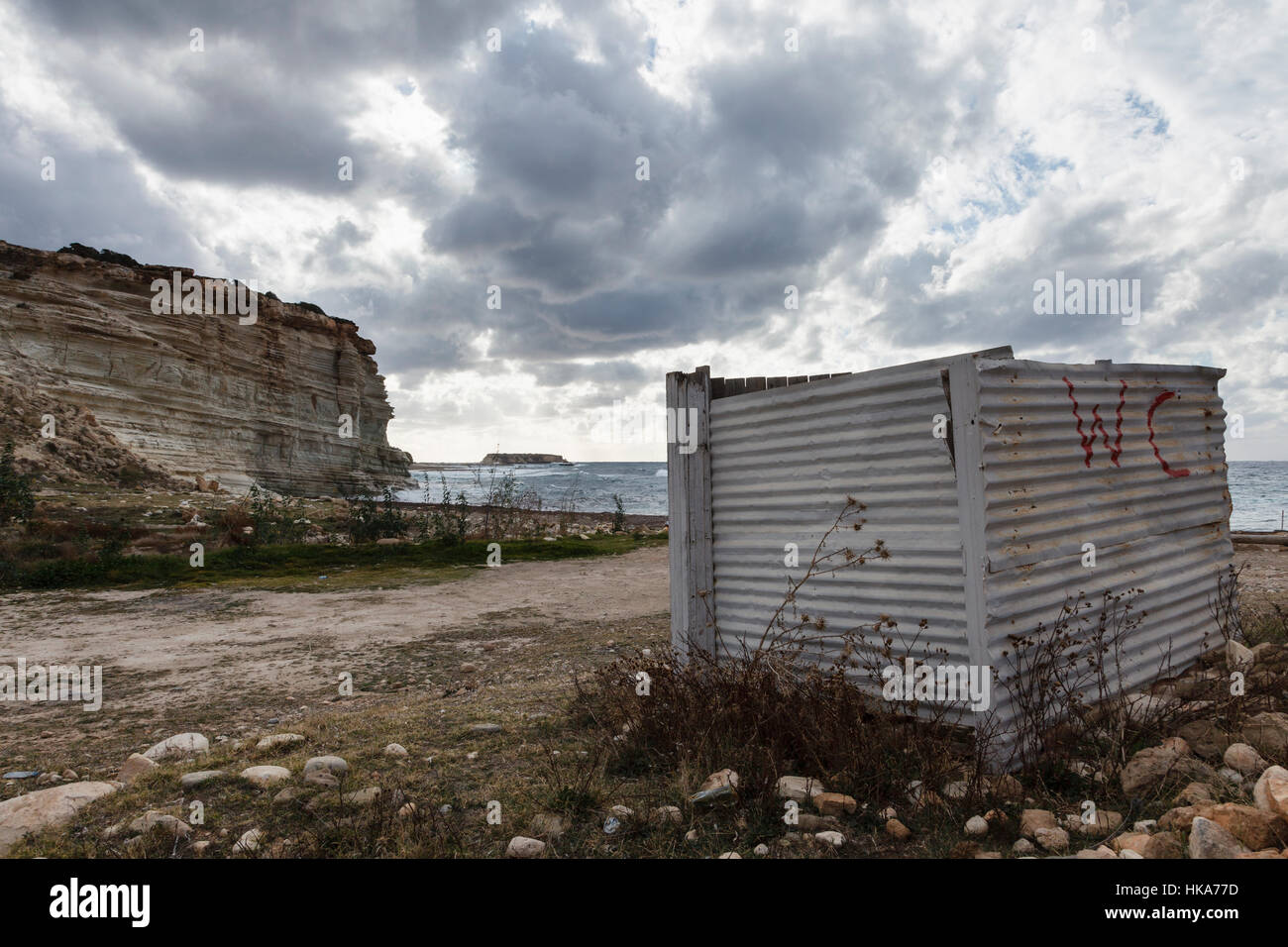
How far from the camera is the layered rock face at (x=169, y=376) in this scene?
87.1ft

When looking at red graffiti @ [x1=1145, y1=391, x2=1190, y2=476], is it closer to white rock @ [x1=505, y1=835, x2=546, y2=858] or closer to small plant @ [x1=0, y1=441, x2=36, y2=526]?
white rock @ [x1=505, y1=835, x2=546, y2=858]

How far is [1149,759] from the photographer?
3.47 metres

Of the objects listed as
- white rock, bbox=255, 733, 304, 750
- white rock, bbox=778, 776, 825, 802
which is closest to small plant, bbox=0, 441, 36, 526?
white rock, bbox=255, 733, 304, 750

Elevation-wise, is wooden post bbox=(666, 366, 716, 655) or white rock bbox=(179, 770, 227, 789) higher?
wooden post bbox=(666, 366, 716, 655)

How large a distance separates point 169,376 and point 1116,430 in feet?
120

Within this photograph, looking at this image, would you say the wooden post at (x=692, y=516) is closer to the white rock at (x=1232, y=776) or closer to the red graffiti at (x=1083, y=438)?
the red graffiti at (x=1083, y=438)

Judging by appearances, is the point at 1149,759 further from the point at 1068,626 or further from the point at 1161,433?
the point at 1161,433

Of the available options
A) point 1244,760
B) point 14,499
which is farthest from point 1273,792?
point 14,499

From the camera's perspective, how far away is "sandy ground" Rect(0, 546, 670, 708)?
746 centimetres

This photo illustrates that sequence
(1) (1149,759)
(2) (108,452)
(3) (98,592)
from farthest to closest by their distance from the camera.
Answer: (2) (108,452)
(3) (98,592)
(1) (1149,759)

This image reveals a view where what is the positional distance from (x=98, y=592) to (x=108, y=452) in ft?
52.7

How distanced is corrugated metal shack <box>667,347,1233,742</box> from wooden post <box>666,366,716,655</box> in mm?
13

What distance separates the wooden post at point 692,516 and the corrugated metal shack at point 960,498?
0.04 ft
